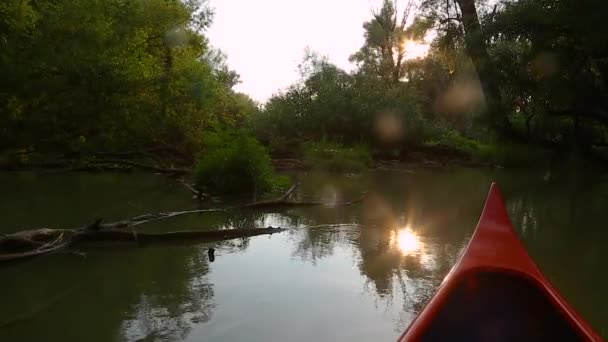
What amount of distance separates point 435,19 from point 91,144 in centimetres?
1426

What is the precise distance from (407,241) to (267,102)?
77.9 ft

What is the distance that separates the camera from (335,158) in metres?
21.3

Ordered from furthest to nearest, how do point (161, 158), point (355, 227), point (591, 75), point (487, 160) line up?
point (487, 160), point (161, 158), point (591, 75), point (355, 227)

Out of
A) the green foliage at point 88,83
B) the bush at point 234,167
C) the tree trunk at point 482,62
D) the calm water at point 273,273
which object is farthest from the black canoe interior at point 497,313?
the tree trunk at point 482,62

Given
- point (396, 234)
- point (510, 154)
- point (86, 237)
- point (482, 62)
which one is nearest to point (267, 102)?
point (510, 154)

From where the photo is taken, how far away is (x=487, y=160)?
2750 cm

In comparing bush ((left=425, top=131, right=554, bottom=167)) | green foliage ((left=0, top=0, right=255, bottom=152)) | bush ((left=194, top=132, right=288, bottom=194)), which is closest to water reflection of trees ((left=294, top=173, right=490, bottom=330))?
bush ((left=194, top=132, right=288, bottom=194))

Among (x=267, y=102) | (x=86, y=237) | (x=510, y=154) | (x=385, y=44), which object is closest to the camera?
(x=86, y=237)

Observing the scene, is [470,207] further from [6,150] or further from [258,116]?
[258,116]

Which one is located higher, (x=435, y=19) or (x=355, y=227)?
(x=435, y=19)

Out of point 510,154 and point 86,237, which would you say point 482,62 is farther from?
point 86,237

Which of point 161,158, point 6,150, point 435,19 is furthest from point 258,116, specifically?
point 6,150

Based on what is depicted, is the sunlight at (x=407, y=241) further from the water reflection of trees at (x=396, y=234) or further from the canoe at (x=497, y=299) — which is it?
the canoe at (x=497, y=299)

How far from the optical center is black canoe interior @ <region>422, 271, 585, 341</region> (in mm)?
3533
